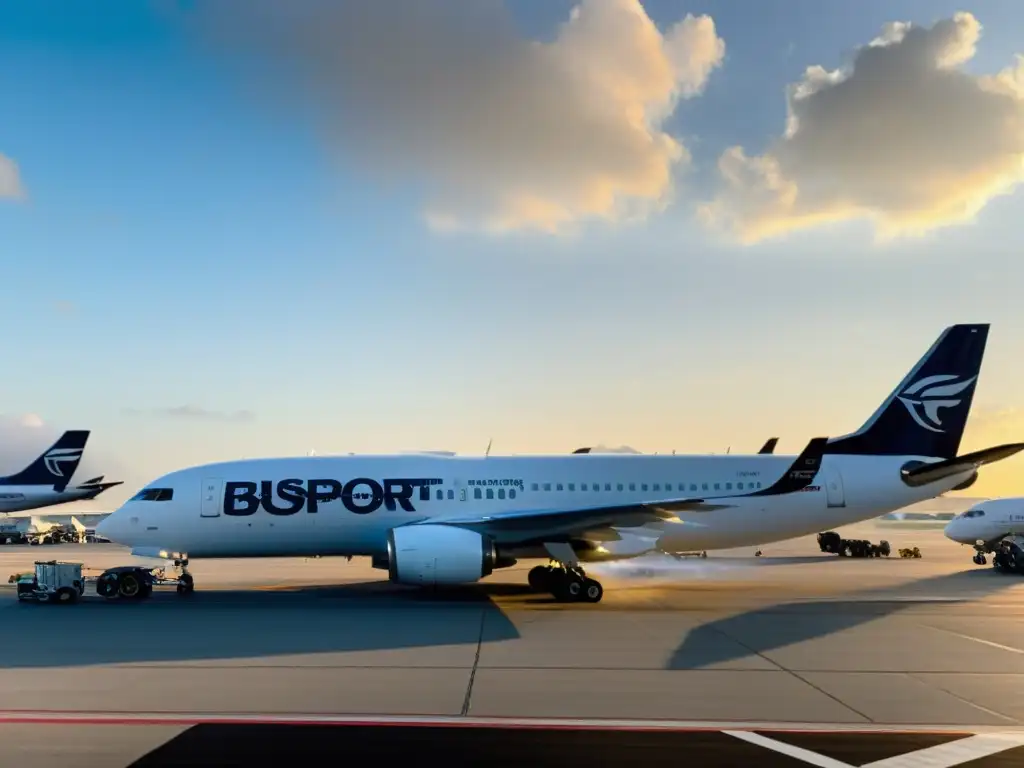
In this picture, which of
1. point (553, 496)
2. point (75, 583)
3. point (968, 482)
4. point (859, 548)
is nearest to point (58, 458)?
point (75, 583)

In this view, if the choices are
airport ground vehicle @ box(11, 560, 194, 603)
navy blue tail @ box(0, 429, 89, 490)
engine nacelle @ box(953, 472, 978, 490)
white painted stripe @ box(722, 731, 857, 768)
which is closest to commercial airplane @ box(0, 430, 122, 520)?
navy blue tail @ box(0, 429, 89, 490)

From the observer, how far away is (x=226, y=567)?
112ft

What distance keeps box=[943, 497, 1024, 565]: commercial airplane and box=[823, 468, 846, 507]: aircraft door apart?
15148 mm

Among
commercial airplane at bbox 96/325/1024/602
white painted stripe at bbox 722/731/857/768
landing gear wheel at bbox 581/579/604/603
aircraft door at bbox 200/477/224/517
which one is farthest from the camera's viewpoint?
aircraft door at bbox 200/477/224/517

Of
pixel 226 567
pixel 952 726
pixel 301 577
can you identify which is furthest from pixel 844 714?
pixel 226 567

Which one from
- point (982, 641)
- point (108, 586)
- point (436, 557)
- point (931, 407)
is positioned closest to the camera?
point (982, 641)

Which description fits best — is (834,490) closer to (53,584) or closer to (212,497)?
(212,497)

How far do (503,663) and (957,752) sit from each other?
6.05 meters

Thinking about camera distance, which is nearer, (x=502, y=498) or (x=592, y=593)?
(x=592, y=593)

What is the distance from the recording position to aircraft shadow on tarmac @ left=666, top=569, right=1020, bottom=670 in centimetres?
1327

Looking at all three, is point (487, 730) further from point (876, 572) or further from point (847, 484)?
point (876, 572)

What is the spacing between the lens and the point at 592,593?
20.7m

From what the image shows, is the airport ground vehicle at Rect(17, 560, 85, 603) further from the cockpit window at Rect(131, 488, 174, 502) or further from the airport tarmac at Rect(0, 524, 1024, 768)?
the cockpit window at Rect(131, 488, 174, 502)

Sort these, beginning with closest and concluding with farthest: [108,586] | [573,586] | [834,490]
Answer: [573,586], [108,586], [834,490]
